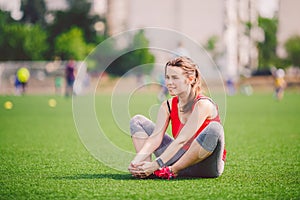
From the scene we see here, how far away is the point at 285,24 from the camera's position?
79375 millimetres

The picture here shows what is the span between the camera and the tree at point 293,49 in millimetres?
69688

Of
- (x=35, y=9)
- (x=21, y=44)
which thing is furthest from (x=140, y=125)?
(x=35, y=9)

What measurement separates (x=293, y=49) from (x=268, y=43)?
1827 centimetres

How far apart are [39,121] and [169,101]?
27.5 feet

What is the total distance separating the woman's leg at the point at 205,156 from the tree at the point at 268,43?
79064 millimetres

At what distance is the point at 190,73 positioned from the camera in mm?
4555

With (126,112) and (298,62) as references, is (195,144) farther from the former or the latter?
(298,62)

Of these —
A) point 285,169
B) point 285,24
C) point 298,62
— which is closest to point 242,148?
point 285,169

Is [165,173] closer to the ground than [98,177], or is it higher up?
higher up

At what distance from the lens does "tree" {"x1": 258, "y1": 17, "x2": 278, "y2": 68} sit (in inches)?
3346

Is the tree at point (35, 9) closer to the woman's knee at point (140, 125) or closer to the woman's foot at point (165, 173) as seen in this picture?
the woman's knee at point (140, 125)

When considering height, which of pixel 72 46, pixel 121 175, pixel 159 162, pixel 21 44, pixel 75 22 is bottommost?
pixel 72 46

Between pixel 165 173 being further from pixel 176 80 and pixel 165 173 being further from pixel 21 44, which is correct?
pixel 21 44

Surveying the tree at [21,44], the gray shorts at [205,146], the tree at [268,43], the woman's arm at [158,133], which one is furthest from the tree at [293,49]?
the woman's arm at [158,133]
